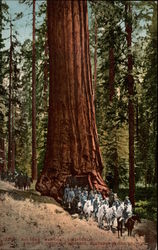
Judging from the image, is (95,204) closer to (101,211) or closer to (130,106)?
(101,211)

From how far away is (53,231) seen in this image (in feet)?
31.0

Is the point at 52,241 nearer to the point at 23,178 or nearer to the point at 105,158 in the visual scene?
the point at 23,178

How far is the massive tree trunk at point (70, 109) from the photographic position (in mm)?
11258

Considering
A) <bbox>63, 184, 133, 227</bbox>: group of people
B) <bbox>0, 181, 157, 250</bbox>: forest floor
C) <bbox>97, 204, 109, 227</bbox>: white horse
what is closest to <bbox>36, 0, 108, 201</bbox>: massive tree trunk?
<bbox>63, 184, 133, 227</bbox>: group of people

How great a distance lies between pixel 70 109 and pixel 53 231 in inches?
134

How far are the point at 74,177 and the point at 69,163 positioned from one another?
40cm

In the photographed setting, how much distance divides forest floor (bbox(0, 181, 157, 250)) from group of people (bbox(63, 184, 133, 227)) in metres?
0.22

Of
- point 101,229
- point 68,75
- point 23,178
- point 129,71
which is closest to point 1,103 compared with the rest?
point 23,178

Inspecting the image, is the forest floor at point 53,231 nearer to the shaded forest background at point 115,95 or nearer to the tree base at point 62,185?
the tree base at point 62,185

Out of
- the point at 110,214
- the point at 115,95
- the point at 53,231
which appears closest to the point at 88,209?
the point at 110,214

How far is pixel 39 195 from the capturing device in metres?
11.4

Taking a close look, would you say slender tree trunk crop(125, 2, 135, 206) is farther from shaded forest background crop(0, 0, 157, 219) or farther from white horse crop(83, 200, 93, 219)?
white horse crop(83, 200, 93, 219)

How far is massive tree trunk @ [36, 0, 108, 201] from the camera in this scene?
36.9 feet

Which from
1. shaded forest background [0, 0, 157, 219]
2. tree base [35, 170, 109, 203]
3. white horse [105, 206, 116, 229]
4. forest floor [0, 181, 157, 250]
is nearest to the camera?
forest floor [0, 181, 157, 250]
